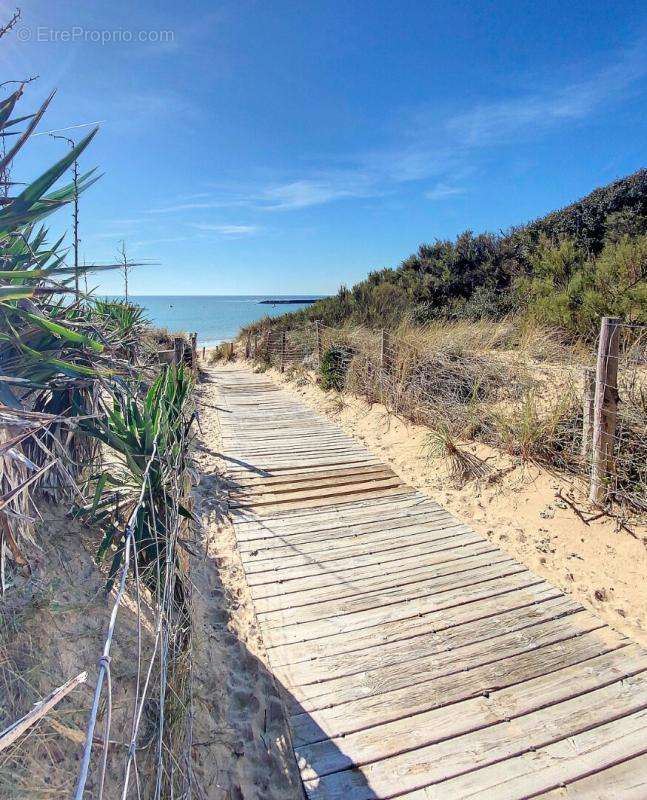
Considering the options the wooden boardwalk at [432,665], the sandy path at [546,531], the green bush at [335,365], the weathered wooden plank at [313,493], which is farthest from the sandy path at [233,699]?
the green bush at [335,365]

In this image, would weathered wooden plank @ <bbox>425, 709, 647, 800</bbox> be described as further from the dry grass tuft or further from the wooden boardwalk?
the dry grass tuft

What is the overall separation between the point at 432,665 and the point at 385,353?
4.97 m

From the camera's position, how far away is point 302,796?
5.82ft

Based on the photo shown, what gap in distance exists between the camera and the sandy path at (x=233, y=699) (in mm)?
1840

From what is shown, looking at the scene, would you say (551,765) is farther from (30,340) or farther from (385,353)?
(385,353)

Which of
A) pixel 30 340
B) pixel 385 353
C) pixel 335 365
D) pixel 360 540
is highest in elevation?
pixel 30 340

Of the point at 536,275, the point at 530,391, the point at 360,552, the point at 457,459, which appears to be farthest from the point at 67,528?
the point at 536,275

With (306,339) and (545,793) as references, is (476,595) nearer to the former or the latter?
(545,793)

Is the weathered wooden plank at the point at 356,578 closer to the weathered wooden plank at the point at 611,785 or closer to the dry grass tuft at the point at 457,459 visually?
the dry grass tuft at the point at 457,459

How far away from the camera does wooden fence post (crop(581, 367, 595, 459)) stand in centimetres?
371

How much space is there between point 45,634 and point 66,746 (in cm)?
38

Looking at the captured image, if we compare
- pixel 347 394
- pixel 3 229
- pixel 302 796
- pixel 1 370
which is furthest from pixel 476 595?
pixel 347 394

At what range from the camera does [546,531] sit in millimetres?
3539

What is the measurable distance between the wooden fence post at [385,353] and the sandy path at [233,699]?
4032 mm
